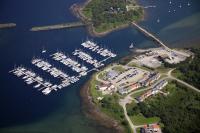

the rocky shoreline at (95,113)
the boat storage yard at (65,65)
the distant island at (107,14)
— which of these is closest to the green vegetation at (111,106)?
the rocky shoreline at (95,113)

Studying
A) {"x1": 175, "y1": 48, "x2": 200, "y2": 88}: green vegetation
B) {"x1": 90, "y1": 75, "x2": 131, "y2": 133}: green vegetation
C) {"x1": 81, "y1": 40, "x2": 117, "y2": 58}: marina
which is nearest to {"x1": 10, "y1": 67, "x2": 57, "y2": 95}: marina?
{"x1": 90, "y1": 75, "x2": 131, "y2": 133}: green vegetation

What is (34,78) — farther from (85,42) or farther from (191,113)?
(191,113)

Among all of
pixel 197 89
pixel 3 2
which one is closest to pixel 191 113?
pixel 197 89

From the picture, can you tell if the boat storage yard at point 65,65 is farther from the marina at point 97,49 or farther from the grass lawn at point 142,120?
the grass lawn at point 142,120

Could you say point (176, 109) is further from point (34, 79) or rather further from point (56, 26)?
point (56, 26)

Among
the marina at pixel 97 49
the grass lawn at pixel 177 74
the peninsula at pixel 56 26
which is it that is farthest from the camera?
the peninsula at pixel 56 26

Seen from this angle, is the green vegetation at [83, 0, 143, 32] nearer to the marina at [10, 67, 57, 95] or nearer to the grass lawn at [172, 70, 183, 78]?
the marina at [10, 67, 57, 95]

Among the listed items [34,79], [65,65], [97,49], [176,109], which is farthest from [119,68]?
[176,109]
